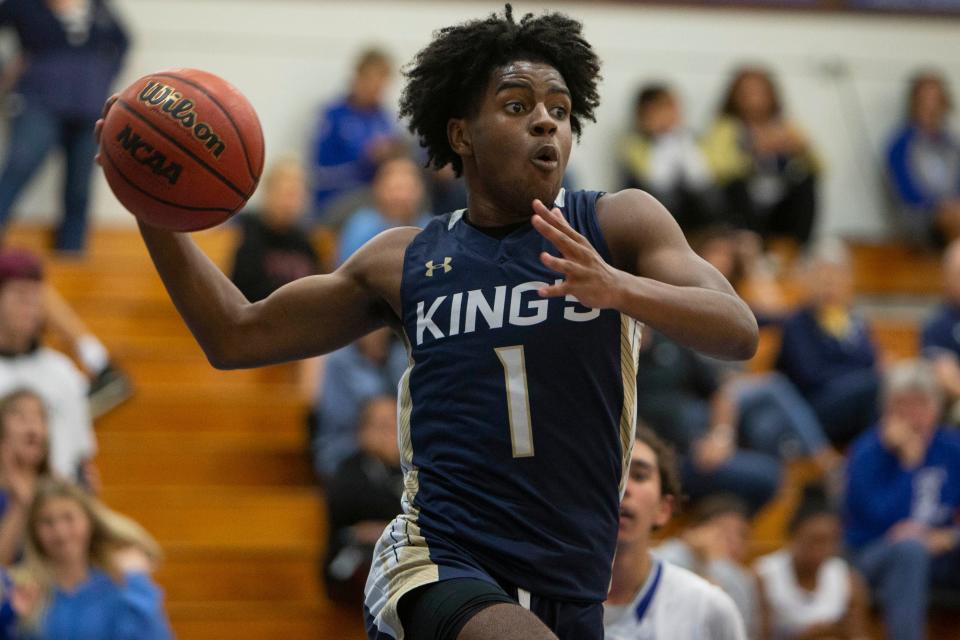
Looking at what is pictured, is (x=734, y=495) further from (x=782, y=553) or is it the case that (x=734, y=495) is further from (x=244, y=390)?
(x=244, y=390)

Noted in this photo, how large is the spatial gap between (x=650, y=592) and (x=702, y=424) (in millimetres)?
4722

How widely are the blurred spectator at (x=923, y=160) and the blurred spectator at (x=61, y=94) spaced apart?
6.86 m

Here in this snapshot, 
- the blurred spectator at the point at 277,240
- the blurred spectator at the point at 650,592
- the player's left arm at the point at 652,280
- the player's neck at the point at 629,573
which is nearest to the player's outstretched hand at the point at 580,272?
the player's left arm at the point at 652,280

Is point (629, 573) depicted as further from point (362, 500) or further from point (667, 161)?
point (667, 161)

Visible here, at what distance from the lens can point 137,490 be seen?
8633mm

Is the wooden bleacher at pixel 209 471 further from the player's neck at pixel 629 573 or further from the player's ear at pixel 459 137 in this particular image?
the player's ear at pixel 459 137

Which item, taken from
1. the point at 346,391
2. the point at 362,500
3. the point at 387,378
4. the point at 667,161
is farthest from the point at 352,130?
the point at 362,500

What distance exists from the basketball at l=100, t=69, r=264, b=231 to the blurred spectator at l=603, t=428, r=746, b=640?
1.50m

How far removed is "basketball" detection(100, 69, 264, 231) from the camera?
3803mm

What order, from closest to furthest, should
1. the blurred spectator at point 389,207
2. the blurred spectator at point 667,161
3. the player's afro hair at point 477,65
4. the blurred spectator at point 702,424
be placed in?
the player's afro hair at point 477,65, the blurred spectator at point 702,424, the blurred spectator at point 389,207, the blurred spectator at point 667,161

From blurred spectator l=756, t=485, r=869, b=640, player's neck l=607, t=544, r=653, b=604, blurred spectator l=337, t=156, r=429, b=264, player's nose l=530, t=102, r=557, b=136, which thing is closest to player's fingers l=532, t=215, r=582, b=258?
player's nose l=530, t=102, r=557, b=136

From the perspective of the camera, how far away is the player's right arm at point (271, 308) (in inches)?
156

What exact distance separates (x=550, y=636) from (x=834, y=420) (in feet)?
23.6

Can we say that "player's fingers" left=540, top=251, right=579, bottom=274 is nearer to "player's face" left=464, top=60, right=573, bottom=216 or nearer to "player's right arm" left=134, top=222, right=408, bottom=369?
"player's face" left=464, top=60, right=573, bottom=216
